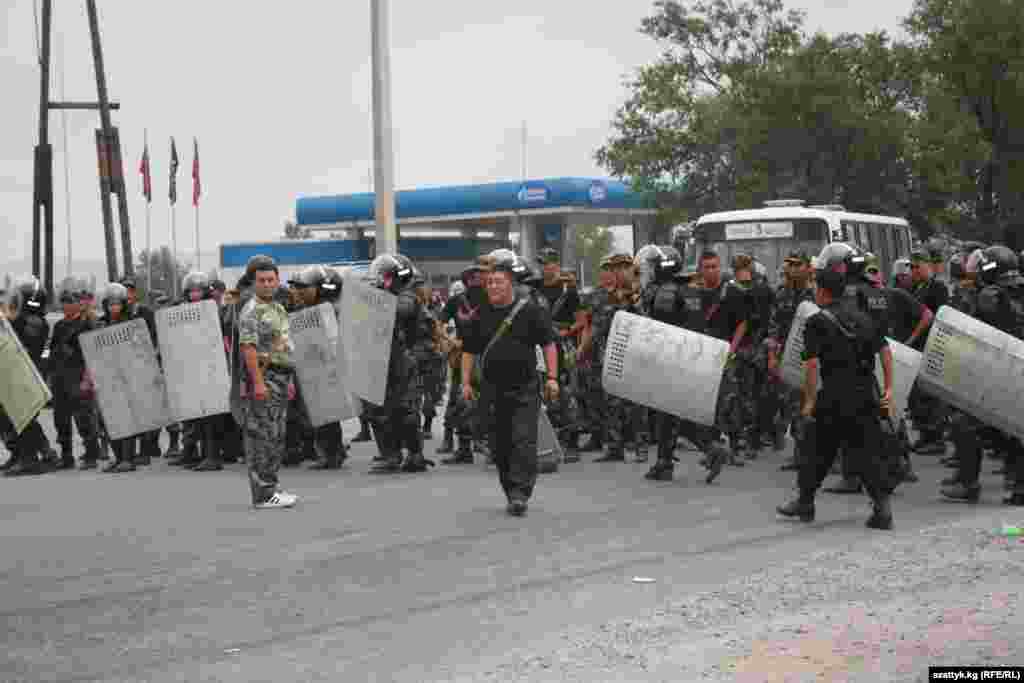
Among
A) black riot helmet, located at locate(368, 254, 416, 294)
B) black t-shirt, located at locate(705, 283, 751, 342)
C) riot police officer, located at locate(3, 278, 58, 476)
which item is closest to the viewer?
black t-shirt, located at locate(705, 283, 751, 342)

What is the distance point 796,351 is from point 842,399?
281cm

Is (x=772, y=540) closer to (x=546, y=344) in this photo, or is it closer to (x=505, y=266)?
(x=546, y=344)

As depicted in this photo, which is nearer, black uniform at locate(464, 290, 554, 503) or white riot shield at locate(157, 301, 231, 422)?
black uniform at locate(464, 290, 554, 503)

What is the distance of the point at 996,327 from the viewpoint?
37.1 ft

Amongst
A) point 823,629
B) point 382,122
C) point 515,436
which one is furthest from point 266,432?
point 382,122

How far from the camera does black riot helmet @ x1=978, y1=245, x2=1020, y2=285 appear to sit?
11406 mm

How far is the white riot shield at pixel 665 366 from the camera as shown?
12336 mm

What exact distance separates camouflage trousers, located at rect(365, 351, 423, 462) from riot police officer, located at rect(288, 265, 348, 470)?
2.52ft

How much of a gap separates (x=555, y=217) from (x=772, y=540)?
4643cm

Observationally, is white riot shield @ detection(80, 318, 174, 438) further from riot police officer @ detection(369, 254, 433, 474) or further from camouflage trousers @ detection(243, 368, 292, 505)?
camouflage trousers @ detection(243, 368, 292, 505)

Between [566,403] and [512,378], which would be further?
[566,403]

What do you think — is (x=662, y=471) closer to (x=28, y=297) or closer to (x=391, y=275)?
(x=391, y=275)

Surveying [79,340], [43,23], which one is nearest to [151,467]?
[79,340]

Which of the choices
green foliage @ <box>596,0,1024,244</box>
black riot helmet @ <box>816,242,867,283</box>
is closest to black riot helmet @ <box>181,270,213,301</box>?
black riot helmet @ <box>816,242,867,283</box>
